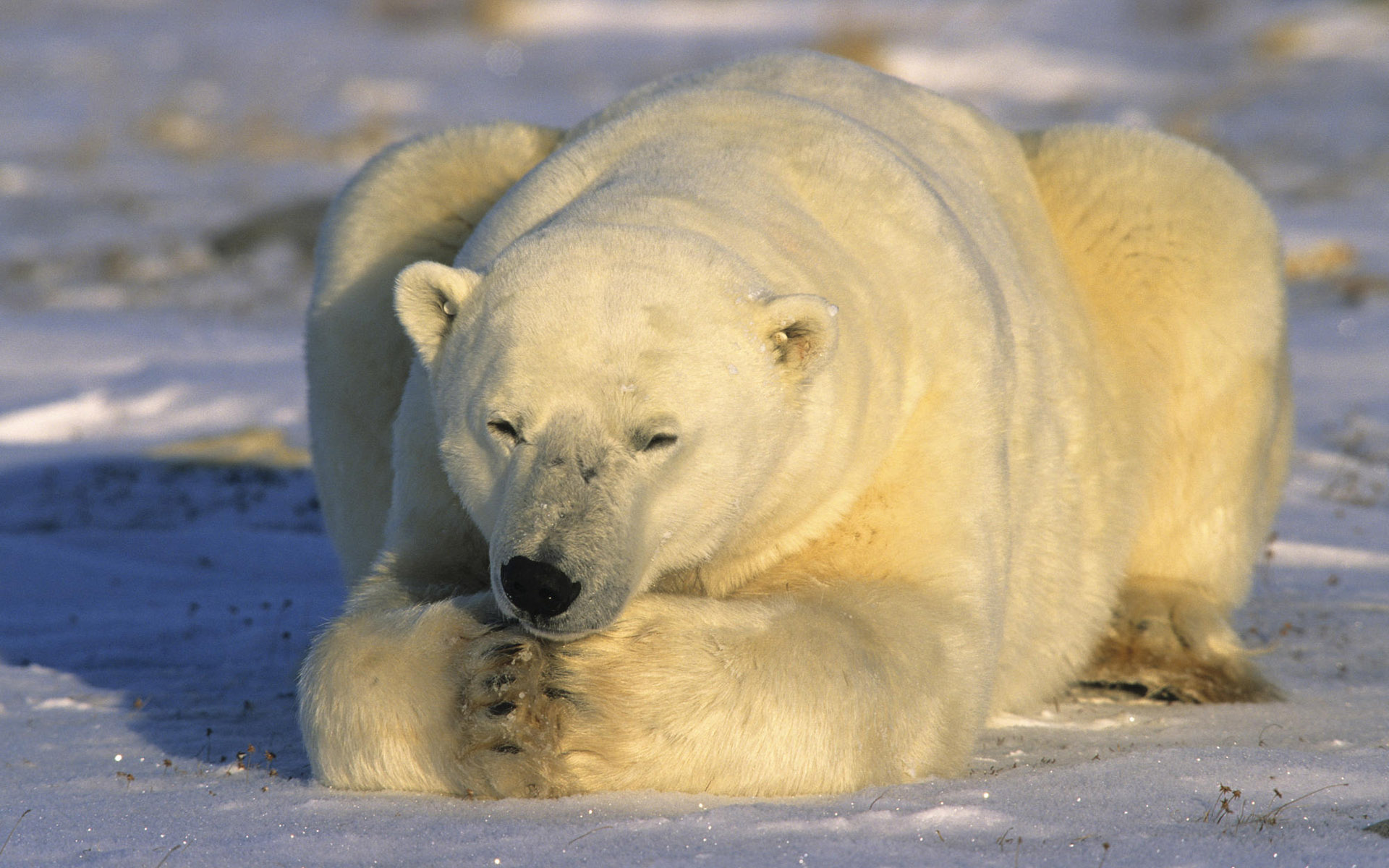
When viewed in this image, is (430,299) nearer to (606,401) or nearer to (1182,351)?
(606,401)

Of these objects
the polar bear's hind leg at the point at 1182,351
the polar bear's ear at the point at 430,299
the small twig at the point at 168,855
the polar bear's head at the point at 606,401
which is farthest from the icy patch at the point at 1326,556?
the small twig at the point at 168,855

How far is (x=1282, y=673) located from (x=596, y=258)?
94.9 inches

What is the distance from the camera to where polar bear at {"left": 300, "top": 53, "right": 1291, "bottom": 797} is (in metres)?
2.68

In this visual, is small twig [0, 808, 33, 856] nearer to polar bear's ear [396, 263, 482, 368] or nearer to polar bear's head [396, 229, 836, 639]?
polar bear's head [396, 229, 836, 639]

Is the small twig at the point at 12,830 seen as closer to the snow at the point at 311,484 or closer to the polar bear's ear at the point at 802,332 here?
the snow at the point at 311,484

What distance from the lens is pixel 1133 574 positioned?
448 cm

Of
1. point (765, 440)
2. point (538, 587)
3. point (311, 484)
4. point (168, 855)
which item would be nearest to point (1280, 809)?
point (765, 440)

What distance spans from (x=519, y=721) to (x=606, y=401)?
0.58 meters

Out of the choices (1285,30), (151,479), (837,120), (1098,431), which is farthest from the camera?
(1285,30)

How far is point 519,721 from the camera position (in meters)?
2.65

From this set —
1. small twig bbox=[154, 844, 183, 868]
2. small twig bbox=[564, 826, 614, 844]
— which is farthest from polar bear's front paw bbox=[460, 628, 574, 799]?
small twig bbox=[154, 844, 183, 868]

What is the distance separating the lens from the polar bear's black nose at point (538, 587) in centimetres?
247

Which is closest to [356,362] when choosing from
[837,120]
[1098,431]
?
[837,120]

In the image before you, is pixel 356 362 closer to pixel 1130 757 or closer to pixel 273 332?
pixel 1130 757
